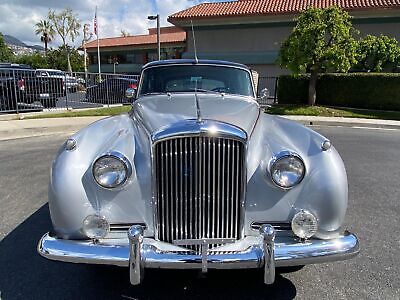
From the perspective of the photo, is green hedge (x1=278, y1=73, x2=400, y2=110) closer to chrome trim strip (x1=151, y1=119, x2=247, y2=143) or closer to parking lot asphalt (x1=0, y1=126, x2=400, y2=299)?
parking lot asphalt (x1=0, y1=126, x2=400, y2=299)

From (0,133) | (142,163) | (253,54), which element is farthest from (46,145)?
(253,54)

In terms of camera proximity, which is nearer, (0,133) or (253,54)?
(0,133)

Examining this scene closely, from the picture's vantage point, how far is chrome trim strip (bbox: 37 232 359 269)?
226 centimetres

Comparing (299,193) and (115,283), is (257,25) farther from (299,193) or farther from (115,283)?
(115,283)

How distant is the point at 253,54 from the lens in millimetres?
24656

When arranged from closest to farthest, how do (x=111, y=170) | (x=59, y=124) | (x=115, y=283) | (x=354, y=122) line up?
1. (x=111, y=170)
2. (x=115, y=283)
3. (x=59, y=124)
4. (x=354, y=122)

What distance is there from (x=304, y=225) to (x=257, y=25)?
24.2 meters

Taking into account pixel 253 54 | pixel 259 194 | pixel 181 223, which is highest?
pixel 253 54

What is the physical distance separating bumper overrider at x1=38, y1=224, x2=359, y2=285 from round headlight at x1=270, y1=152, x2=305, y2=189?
15.0 inches

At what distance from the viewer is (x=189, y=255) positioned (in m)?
2.30

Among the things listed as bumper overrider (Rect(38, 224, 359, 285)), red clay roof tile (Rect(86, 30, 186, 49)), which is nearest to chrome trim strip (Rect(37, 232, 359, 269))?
bumper overrider (Rect(38, 224, 359, 285))

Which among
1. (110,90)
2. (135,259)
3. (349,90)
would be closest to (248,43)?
(349,90)

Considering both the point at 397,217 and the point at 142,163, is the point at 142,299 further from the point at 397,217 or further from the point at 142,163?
the point at 397,217

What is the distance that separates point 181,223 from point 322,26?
533 inches
